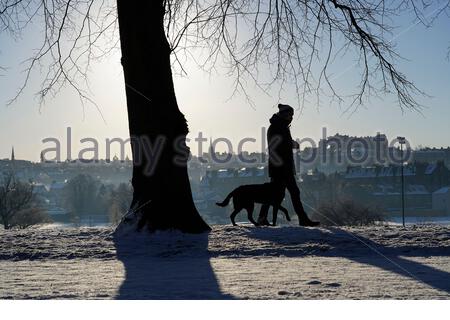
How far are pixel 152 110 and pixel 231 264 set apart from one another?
4006 mm

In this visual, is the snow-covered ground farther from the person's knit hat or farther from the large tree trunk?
the person's knit hat

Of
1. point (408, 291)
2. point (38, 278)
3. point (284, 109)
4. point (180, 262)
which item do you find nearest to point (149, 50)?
point (284, 109)

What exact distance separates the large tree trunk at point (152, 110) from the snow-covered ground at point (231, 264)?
2.99 ft

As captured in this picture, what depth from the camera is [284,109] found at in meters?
12.1

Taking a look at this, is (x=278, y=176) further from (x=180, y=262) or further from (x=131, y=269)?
(x=131, y=269)

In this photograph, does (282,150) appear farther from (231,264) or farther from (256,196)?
(231,264)

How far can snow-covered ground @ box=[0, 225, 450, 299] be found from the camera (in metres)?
5.72

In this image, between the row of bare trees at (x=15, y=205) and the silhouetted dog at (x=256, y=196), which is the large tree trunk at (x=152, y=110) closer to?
the silhouetted dog at (x=256, y=196)

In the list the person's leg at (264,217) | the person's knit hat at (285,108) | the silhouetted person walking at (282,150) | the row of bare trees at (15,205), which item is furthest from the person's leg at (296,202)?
the row of bare trees at (15,205)

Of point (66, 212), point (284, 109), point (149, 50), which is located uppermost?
point (149, 50)

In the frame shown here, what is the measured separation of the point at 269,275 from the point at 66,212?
114 meters

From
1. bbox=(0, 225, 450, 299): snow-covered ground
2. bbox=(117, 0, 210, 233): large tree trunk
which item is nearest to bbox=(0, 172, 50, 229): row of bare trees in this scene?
bbox=(117, 0, 210, 233): large tree trunk

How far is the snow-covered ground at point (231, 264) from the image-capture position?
572cm

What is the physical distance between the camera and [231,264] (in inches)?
291
